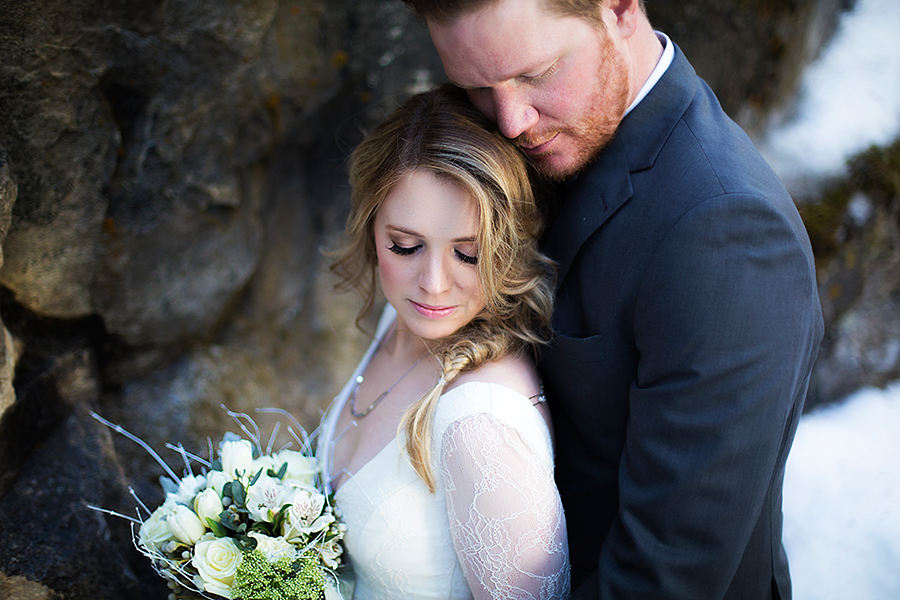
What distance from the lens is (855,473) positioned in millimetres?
3404

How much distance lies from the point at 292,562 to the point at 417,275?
99 centimetres

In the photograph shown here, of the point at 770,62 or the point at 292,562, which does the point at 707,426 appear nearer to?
the point at 292,562

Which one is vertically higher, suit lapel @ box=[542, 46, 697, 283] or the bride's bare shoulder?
suit lapel @ box=[542, 46, 697, 283]

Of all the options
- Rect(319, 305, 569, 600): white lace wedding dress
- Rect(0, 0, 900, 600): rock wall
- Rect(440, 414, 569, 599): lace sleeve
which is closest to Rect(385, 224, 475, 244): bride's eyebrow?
Rect(319, 305, 569, 600): white lace wedding dress

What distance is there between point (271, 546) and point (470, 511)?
62 centimetres

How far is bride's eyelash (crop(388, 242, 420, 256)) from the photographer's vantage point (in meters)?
2.06

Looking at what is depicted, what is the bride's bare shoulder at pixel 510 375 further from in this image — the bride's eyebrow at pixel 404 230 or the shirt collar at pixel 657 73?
the shirt collar at pixel 657 73

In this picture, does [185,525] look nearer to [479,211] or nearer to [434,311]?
[434,311]

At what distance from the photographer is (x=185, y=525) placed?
6.23 ft

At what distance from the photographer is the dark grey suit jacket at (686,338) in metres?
1.51

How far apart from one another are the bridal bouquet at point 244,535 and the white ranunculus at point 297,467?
48 mm

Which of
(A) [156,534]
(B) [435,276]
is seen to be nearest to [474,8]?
(B) [435,276]

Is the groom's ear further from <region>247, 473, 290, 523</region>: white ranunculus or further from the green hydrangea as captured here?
the green hydrangea

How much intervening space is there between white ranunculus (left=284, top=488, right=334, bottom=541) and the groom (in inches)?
32.5
